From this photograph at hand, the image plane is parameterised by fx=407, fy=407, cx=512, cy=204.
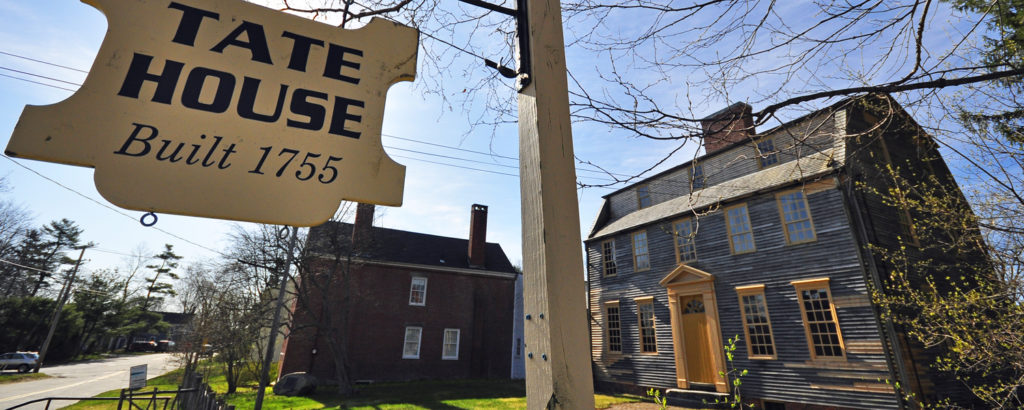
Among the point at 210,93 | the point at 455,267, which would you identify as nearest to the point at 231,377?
the point at 455,267

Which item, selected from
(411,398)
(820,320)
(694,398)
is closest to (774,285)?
(820,320)

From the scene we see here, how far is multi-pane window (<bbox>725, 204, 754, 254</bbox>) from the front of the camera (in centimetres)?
1438

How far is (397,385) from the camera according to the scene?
20.5m

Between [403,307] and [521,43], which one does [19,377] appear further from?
[521,43]

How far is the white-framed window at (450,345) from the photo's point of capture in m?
23.6

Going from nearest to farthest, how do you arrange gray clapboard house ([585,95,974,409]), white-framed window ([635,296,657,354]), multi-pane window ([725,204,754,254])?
gray clapboard house ([585,95,974,409]) < multi-pane window ([725,204,754,254]) < white-framed window ([635,296,657,354])

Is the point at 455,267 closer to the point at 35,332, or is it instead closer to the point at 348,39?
the point at 348,39

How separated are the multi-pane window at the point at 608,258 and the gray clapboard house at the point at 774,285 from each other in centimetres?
39

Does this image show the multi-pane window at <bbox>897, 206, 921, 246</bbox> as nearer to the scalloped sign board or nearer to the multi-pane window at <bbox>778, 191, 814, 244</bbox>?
the multi-pane window at <bbox>778, 191, 814, 244</bbox>

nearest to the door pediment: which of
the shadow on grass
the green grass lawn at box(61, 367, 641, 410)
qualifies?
the green grass lawn at box(61, 367, 641, 410)

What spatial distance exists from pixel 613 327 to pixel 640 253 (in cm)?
355

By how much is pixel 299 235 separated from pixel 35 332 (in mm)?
32457

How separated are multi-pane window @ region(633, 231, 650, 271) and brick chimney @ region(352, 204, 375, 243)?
42.5 ft

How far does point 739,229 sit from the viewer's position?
14766 mm
